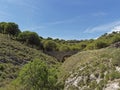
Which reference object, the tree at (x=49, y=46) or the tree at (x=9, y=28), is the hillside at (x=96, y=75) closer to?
the tree at (x=49, y=46)

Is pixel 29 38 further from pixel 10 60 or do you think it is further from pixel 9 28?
pixel 10 60

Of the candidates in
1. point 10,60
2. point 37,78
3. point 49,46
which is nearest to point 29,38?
point 49,46

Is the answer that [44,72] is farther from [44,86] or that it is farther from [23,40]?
[23,40]

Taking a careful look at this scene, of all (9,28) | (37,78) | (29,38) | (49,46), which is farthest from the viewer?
(9,28)

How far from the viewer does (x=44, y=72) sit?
28391mm

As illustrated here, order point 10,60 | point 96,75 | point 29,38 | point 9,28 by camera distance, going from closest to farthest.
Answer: point 96,75, point 10,60, point 29,38, point 9,28

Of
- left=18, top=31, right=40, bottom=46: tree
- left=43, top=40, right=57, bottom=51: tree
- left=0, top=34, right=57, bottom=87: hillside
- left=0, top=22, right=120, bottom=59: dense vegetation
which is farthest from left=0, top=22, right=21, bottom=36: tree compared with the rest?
left=0, top=34, right=57, bottom=87: hillside

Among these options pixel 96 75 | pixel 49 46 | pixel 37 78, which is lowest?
pixel 37 78

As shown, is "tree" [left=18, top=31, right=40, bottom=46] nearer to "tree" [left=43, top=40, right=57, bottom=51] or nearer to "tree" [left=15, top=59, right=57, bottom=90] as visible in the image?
"tree" [left=43, top=40, right=57, bottom=51]

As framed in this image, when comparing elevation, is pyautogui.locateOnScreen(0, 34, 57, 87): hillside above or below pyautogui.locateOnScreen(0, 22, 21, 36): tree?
below

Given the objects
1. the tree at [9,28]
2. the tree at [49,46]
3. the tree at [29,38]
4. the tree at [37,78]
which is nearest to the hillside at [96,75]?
the tree at [37,78]

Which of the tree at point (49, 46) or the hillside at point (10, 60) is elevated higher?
the tree at point (49, 46)

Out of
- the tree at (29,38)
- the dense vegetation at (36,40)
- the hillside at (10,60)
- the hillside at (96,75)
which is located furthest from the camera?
the tree at (29,38)

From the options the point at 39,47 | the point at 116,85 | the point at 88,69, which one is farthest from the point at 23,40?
the point at 116,85
